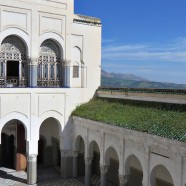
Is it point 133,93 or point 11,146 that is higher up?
point 133,93

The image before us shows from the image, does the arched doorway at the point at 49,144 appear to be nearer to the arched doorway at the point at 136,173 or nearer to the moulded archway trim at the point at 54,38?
the moulded archway trim at the point at 54,38

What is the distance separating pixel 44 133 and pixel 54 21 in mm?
6145

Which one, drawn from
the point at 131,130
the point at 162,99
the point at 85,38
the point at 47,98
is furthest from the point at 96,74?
the point at 131,130

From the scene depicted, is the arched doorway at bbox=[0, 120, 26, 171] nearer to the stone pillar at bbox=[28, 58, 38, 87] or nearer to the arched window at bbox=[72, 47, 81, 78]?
the stone pillar at bbox=[28, 58, 38, 87]

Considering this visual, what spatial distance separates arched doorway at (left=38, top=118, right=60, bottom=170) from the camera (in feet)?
56.8

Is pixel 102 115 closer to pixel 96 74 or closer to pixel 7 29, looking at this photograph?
pixel 96 74

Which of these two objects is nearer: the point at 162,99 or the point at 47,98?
the point at 162,99

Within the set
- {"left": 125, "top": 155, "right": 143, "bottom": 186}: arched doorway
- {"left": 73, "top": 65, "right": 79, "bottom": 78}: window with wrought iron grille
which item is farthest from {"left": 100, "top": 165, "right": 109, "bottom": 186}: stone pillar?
{"left": 73, "top": 65, "right": 79, "bottom": 78}: window with wrought iron grille

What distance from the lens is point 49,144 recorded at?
57.7 ft

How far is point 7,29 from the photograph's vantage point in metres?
13.8

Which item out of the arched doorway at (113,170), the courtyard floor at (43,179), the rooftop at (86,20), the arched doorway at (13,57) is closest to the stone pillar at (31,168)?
the courtyard floor at (43,179)

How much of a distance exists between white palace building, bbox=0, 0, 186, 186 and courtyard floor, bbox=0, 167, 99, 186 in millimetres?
426

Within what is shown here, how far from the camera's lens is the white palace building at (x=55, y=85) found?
541 inches

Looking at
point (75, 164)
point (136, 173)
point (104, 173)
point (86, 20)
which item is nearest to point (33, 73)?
point (86, 20)
